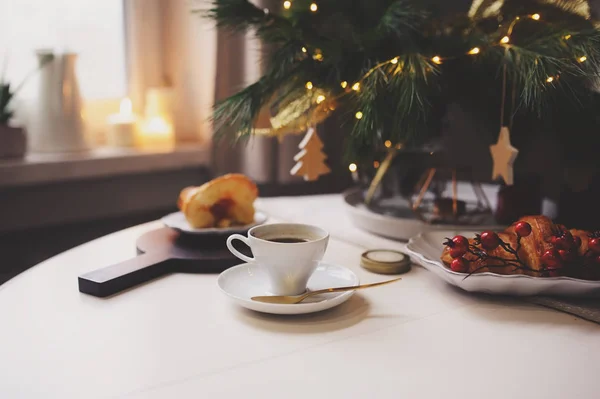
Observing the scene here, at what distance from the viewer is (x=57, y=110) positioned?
65.8 inches

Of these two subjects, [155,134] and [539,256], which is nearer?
[539,256]

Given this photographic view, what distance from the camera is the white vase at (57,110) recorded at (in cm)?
164

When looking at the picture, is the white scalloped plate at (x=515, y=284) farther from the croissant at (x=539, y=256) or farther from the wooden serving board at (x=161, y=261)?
the wooden serving board at (x=161, y=261)

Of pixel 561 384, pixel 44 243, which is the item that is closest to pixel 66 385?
pixel 561 384

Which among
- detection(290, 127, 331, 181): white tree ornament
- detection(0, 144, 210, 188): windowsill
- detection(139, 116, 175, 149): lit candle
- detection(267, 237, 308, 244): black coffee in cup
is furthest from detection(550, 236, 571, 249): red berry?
detection(139, 116, 175, 149): lit candle

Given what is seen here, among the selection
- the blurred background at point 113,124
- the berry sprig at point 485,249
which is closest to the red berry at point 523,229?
the berry sprig at point 485,249

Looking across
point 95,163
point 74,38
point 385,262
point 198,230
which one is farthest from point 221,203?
point 74,38

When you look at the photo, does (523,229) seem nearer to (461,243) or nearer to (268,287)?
(461,243)

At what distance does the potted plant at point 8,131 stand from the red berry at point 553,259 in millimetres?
1309

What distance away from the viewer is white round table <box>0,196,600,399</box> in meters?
0.60

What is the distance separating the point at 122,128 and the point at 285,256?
121 cm

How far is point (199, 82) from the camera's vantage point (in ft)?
6.56

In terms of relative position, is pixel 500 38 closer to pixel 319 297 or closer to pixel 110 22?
pixel 319 297

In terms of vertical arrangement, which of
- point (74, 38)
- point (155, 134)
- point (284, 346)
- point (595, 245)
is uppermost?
point (74, 38)
